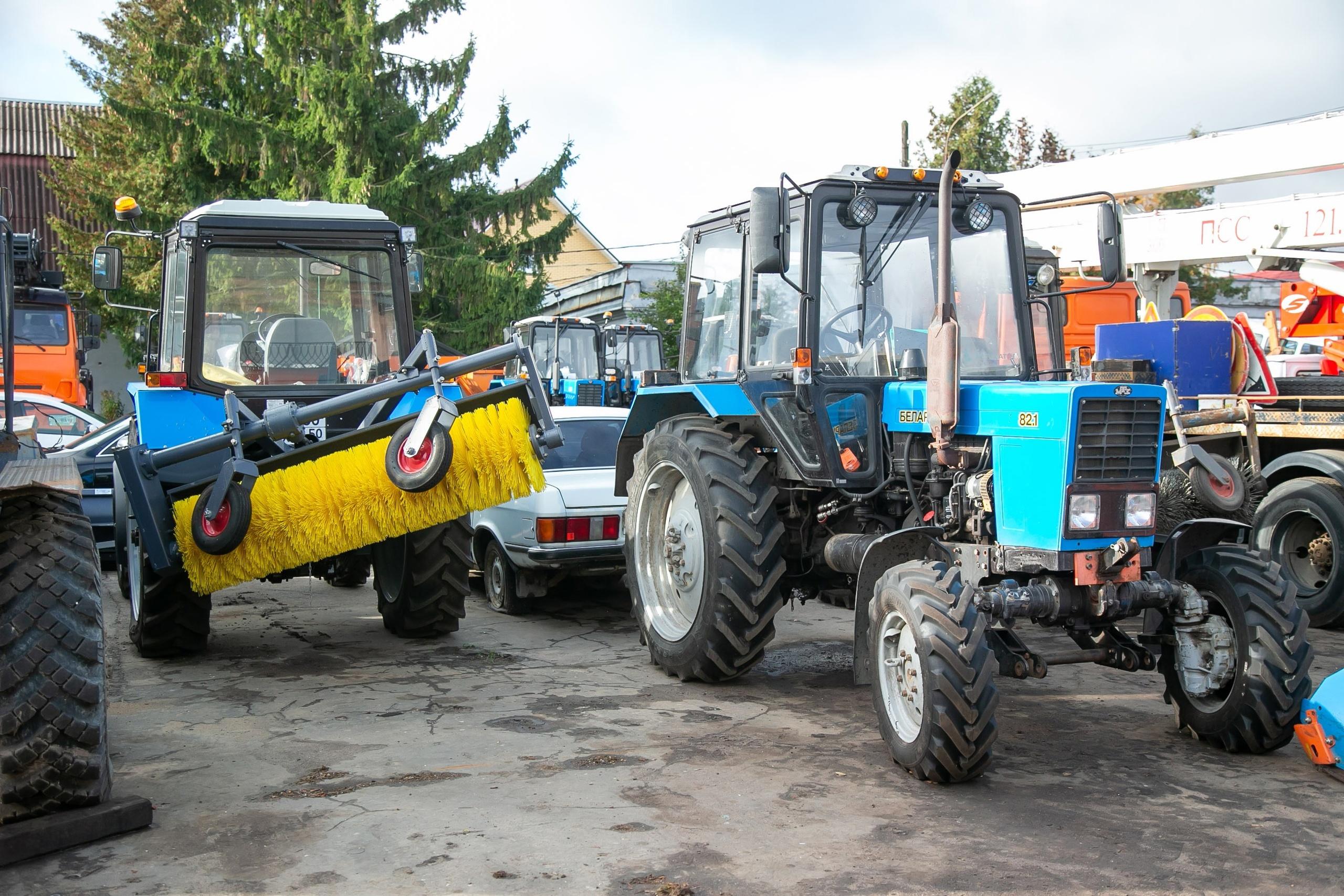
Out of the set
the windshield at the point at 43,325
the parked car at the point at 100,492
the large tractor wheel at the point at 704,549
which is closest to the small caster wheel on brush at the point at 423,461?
the large tractor wheel at the point at 704,549

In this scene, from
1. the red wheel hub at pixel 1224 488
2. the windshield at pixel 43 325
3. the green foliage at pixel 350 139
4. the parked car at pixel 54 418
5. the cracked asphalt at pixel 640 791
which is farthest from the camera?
the green foliage at pixel 350 139

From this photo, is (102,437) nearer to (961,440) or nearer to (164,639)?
(164,639)

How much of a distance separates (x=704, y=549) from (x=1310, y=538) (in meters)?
4.89

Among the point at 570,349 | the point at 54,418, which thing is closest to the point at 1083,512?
the point at 54,418

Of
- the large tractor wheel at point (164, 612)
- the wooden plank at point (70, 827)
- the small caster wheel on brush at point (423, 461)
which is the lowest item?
the wooden plank at point (70, 827)

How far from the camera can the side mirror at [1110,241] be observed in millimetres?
6035

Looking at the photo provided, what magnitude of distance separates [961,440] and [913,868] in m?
2.26

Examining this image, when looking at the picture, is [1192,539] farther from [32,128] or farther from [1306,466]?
[32,128]

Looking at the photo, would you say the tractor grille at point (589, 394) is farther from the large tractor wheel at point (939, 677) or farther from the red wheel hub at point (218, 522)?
the large tractor wheel at point (939, 677)

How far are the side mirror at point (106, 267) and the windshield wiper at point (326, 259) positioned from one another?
1062 millimetres

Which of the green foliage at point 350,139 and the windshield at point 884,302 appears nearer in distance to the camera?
the windshield at point 884,302

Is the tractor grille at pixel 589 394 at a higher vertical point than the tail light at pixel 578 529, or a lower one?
higher

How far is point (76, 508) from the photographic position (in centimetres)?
454

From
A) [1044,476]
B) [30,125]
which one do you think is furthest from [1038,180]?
[30,125]
